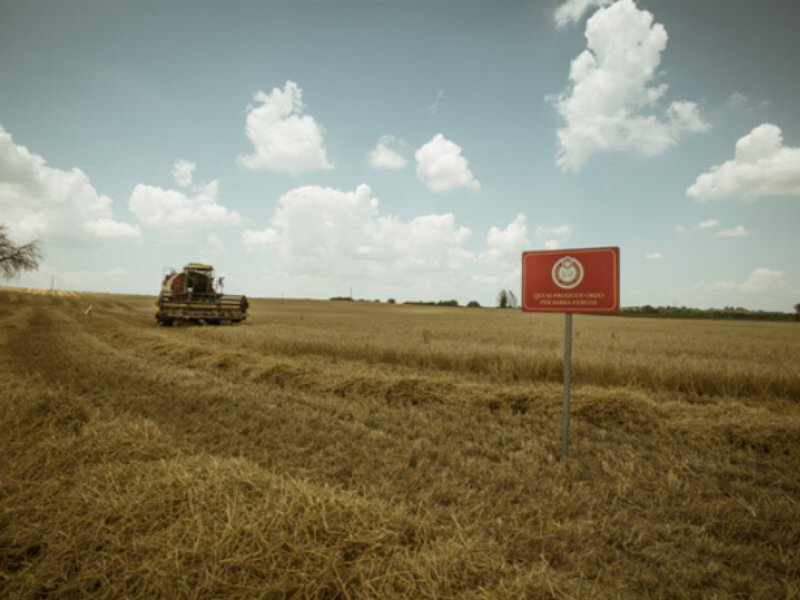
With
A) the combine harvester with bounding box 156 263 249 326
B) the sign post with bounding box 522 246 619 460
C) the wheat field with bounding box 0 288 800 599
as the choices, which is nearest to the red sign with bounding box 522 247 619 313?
the sign post with bounding box 522 246 619 460

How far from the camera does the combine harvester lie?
1761 centimetres

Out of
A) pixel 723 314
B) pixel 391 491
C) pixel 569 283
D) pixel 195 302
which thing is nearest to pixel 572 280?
pixel 569 283

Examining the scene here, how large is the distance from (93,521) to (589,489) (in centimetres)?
365

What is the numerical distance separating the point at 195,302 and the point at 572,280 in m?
18.6

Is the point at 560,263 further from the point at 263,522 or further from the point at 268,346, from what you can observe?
the point at 268,346

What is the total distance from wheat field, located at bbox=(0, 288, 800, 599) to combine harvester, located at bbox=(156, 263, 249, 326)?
39.6 feet

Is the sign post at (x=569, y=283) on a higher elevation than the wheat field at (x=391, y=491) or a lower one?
higher

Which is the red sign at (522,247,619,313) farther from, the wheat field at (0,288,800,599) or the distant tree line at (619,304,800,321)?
the distant tree line at (619,304,800,321)

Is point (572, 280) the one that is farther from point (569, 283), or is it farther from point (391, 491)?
point (391, 491)

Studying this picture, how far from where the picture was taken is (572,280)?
3738mm

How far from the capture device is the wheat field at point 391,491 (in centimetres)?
193

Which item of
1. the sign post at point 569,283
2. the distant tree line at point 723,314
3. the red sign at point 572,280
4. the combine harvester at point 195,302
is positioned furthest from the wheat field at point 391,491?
the distant tree line at point 723,314

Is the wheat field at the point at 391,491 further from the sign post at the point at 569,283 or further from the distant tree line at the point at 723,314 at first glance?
the distant tree line at the point at 723,314

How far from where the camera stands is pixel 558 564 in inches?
87.8
